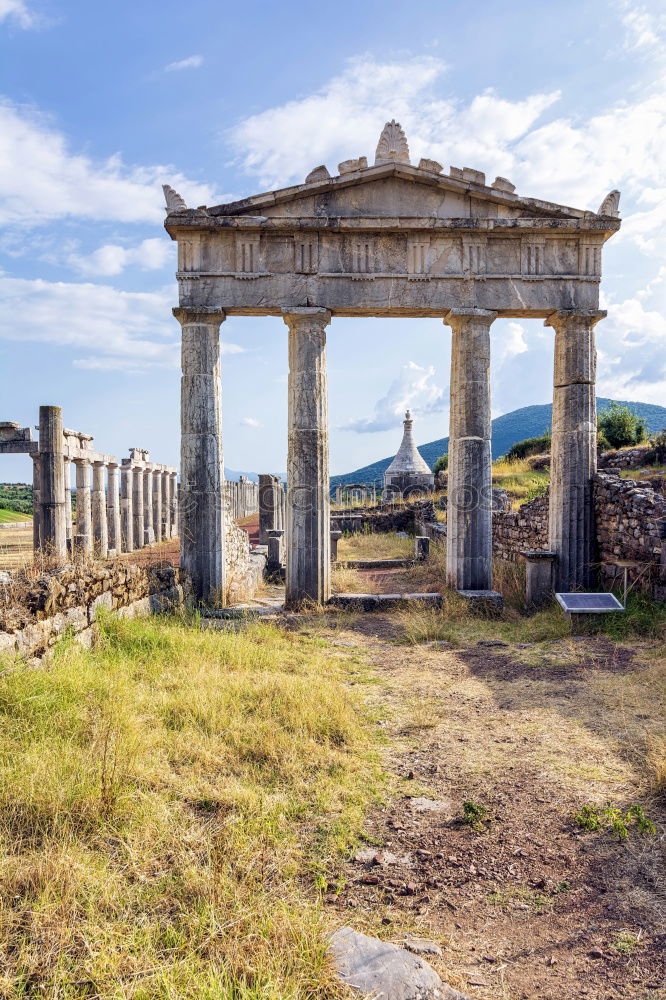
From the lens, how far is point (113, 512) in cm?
1861

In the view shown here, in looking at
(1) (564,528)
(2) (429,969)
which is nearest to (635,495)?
(1) (564,528)

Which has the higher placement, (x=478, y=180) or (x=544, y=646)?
(x=478, y=180)

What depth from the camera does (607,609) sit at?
27.3 ft

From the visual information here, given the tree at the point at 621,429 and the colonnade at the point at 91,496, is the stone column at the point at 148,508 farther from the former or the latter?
the tree at the point at 621,429

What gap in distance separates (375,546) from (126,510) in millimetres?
8502

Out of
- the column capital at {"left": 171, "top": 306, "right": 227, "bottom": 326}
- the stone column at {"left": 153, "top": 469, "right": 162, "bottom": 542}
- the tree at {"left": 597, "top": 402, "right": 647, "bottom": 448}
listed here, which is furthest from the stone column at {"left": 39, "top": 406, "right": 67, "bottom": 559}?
the tree at {"left": 597, "top": 402, "right": 647, "bottom": 448}

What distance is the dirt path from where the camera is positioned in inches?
95.0

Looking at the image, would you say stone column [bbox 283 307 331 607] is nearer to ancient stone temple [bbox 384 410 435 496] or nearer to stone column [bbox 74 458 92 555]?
stone column [bbox 74 458 92 555]

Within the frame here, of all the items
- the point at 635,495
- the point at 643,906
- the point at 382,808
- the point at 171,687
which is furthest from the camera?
the point at 635,495

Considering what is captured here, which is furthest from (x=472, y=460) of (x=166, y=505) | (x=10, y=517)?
(x=10, y=517)

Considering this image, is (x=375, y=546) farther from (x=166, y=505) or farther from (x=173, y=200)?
(x=173, y=200)

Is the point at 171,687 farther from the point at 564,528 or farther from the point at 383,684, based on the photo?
the point at 564,528

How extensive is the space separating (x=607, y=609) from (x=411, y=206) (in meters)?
7.18

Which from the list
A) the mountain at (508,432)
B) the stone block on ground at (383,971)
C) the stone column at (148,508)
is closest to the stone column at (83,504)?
the stone column at (148,508)
